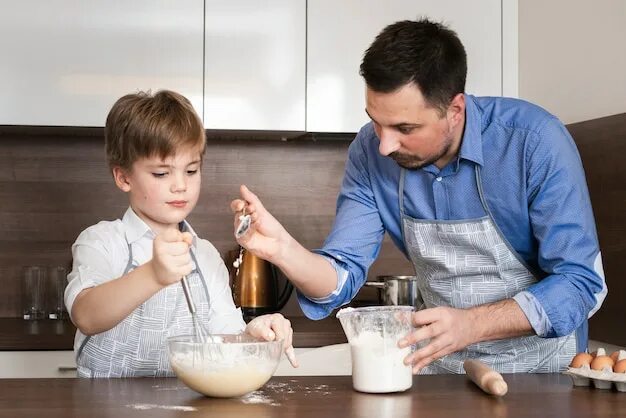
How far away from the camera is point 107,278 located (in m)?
1.75

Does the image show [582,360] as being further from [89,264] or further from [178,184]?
[89,264]

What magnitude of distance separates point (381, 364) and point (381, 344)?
3 centimetres

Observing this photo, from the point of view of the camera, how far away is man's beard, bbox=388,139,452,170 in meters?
1.82

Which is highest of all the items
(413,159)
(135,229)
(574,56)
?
(574,56)

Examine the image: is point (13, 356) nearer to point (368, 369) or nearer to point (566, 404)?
point (368, 369)

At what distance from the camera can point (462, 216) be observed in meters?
1.92

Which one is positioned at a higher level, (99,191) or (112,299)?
(99,191)

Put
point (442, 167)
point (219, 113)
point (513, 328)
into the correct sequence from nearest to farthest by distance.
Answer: point (513, 328) < point (442, 167) < point (219, 113)

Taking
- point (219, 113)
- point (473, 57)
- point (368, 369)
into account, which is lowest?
point (368, 369)

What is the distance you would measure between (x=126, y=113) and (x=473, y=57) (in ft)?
4.49

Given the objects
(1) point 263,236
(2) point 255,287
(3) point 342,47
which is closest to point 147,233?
(1) point 263,236

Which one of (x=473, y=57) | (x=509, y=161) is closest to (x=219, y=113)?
(x=473, y=57)

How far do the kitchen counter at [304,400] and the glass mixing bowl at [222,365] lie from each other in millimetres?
21

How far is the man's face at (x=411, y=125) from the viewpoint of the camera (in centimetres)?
175
